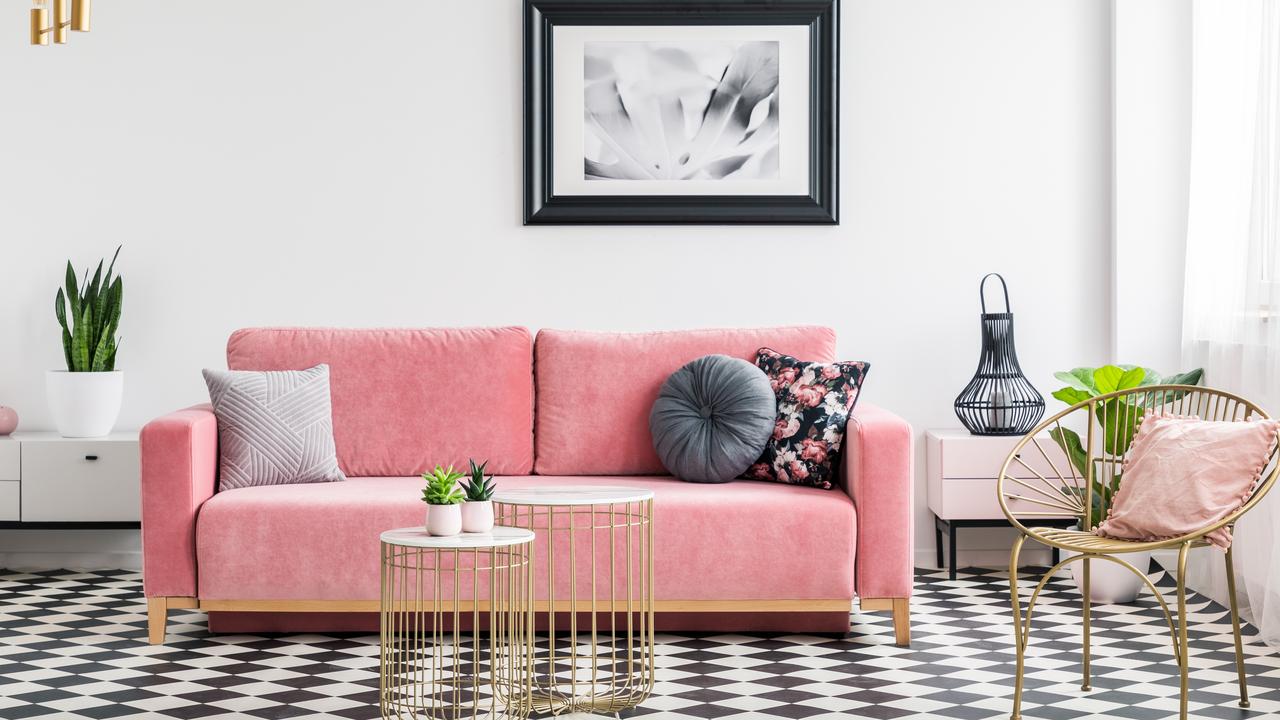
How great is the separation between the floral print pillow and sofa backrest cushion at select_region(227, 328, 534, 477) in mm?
826

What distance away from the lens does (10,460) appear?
418 cm

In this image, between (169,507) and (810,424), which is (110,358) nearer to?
(169,507)

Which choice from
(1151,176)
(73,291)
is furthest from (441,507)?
(1151,176)

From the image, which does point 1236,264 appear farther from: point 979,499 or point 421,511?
point 421,511

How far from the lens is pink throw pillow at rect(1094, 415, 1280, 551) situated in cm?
264

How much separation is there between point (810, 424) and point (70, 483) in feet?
8.44

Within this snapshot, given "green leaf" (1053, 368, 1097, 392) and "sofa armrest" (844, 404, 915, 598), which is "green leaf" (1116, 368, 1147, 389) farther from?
"sofa armrest" (844, 404, 915, 598)

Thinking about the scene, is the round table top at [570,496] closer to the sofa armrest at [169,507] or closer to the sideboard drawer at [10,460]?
the sofa armrest at [169,507]

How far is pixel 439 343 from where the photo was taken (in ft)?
13.0

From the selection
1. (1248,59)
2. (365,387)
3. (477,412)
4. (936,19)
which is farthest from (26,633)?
(1248,59)

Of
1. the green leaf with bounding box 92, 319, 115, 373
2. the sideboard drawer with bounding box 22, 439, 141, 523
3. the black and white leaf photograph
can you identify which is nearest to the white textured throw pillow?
the sideboard drawer with bounding box 22, 439, 141, 523

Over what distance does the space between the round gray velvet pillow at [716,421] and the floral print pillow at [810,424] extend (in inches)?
2.0

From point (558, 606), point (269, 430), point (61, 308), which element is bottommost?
point (558, 606)

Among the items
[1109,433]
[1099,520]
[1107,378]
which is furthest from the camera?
[1107,378]
